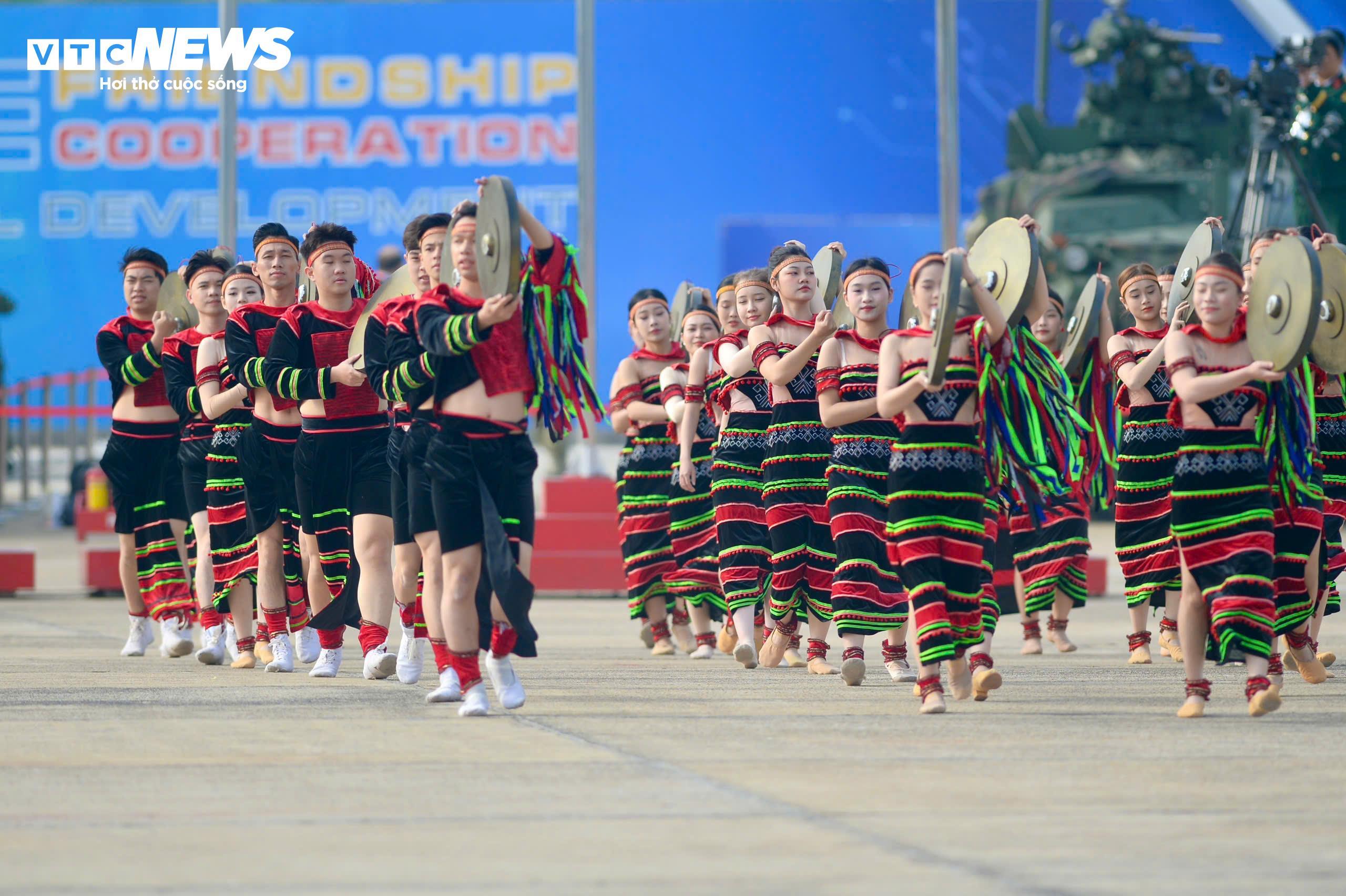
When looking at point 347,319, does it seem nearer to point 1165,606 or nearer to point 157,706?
point 157,706

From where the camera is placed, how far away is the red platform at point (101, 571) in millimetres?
13969

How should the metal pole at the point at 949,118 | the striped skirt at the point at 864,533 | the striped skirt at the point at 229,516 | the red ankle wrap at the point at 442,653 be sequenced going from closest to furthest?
the red ankle wrap at the point at 442,653 < the striped skirt at the point at 864,533 < the striped skirt at the point at 229,516 < the metal pole at the point at 949,118

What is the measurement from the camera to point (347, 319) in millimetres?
8508

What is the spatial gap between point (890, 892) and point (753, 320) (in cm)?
526

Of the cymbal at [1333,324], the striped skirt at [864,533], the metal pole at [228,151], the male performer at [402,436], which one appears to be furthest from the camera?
the metal pole at [228,151]

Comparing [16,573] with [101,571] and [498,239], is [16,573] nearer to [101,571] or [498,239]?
[101,571]

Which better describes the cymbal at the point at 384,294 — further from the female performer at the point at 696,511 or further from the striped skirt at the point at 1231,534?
the striped skirt at the point at 1231,534

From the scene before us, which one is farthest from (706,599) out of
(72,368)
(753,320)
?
(72,368)

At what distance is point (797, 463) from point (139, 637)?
3.40m

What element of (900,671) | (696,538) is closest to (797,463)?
(900,671)

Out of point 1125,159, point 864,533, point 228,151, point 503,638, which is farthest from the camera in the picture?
point 1125,159

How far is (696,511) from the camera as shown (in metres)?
9.99

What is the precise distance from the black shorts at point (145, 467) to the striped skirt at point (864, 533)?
345 centimetres

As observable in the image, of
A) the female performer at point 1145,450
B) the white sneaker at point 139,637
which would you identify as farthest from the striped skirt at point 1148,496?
the white sneaker at point 139,637
